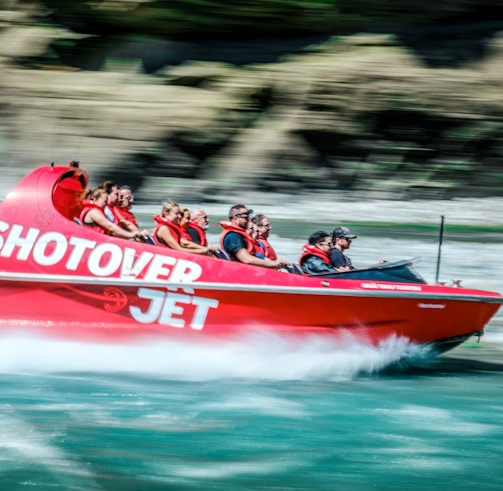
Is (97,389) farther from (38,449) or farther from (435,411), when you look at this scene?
(435,411)

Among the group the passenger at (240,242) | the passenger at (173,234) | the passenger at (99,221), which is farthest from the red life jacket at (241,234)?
the passenger at (99,221)

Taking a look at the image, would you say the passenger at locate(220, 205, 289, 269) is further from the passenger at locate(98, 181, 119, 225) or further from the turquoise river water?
the passenger at locate(98, 181, 119, 225)

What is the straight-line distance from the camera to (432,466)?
586 centimetres

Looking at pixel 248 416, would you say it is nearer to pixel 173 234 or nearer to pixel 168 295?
pixel 168 295

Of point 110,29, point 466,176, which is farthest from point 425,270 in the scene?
point 110,29

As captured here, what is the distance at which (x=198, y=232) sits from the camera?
28.8ft

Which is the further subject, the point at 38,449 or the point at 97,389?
the point at 97,389

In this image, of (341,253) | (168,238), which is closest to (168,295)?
(168,238)

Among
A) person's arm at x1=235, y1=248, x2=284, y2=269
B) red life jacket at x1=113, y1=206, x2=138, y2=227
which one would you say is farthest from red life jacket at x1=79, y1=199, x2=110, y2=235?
person's arm at x1=235, y1=248, x2=284, y2=269

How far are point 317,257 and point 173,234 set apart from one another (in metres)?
1.30

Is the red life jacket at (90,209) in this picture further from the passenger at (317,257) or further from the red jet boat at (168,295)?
the passenger at (317,257)

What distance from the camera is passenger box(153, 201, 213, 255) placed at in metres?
8.27

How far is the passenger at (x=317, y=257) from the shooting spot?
8.49m

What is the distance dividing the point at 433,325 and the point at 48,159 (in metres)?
12.8
